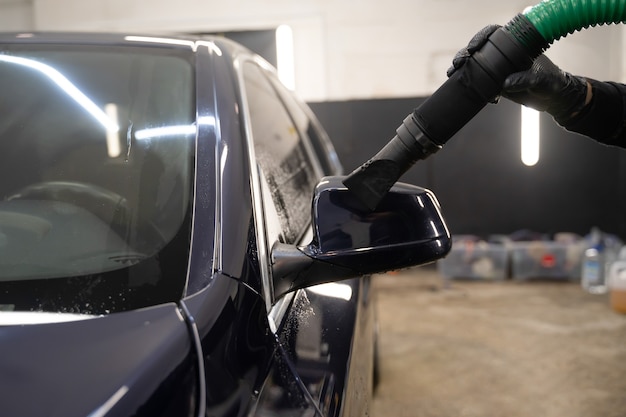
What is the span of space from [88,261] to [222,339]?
0.90ft

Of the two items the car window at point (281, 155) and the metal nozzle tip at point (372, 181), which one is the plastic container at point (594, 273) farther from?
the metal nozzle tip at point (372, 181)

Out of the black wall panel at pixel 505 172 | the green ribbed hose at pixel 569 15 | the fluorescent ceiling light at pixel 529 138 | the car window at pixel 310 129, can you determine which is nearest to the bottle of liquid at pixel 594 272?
the black wall panel at pixel 505 172

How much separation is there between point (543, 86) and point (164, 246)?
2.56ft

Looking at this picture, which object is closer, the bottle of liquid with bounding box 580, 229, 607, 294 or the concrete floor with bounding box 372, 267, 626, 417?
the concrete floor with bounding box 372, 267, 626, 417

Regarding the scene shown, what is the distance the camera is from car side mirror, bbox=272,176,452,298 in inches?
38.3

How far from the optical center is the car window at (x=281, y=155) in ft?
4.33

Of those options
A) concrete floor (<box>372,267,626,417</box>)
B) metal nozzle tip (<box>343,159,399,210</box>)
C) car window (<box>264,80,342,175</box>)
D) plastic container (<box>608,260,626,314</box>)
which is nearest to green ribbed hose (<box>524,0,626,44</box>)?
metal nozzle tip (<box>343,159,399,210</box>)

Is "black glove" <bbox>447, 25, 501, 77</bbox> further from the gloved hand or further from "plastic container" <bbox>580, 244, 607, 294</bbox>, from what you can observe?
"plastic container" <bbox>580, 244, 607, 294</bbox>

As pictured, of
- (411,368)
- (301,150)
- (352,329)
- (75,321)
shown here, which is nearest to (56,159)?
(75,321)

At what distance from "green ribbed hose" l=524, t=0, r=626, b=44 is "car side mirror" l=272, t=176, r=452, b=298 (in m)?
0.38

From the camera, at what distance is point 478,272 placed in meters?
5.31

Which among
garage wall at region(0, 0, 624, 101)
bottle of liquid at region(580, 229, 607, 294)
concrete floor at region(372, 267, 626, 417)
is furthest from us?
garage wall at region(0, 0, 624, 101)

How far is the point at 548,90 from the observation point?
120 centimetres

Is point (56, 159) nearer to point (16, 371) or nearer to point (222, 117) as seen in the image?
point (222, 117)
